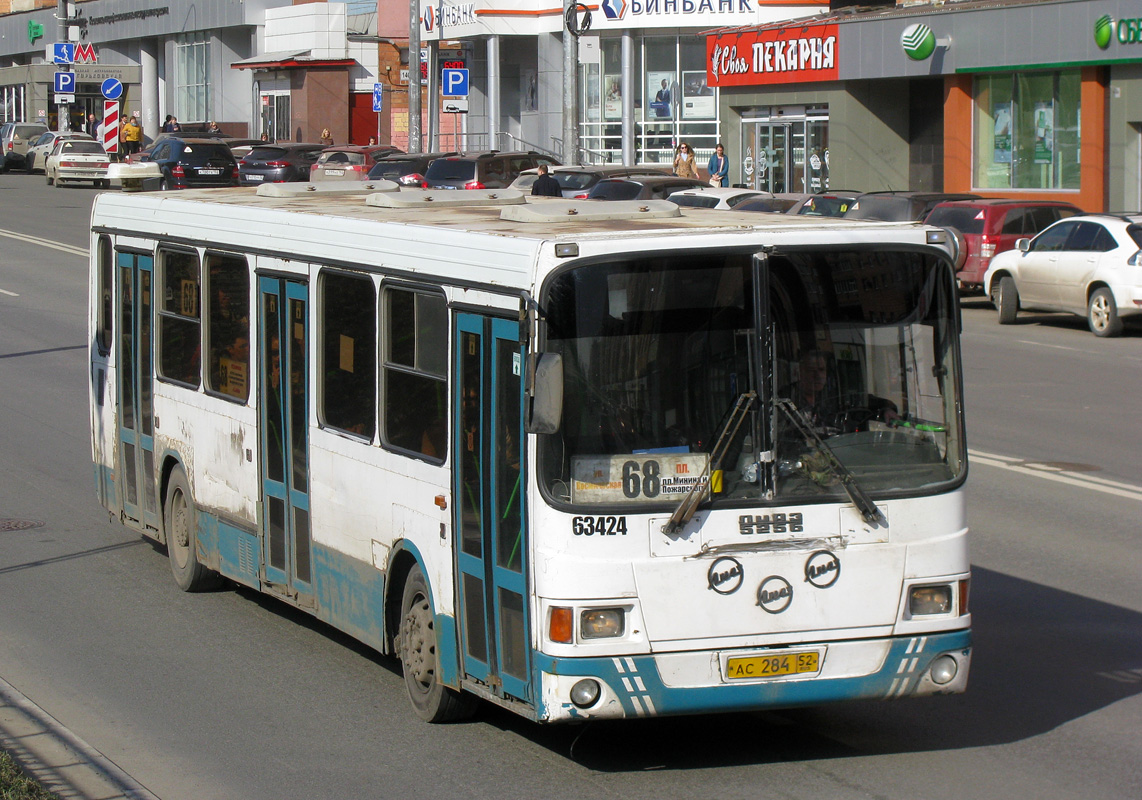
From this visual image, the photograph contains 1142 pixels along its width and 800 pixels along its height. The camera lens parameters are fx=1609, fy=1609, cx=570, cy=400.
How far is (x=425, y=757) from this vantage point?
652 centimetres

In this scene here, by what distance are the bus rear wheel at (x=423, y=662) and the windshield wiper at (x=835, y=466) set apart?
70.8 inches

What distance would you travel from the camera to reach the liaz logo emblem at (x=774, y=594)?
19.8ft

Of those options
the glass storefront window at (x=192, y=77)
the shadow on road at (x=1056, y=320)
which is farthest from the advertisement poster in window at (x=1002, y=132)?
the glass storefront window at (x=192, y=77)

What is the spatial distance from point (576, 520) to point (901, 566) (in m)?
1.31

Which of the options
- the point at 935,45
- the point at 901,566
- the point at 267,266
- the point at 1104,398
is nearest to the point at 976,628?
the point at 901,566

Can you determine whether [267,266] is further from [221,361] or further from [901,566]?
[901,566]

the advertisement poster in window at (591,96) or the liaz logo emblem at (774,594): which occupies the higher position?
the advertisement poster in window at (591,96)

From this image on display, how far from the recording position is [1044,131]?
34469 millimetres

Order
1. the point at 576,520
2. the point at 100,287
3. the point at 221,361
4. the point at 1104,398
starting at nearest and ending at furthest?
the point at 576,520
the point at 221,361
the point at 100,287
the point at 1104,398

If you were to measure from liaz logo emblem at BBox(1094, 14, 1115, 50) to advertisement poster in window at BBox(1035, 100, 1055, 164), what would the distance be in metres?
2.48

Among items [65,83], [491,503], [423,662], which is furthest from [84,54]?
[491,503]

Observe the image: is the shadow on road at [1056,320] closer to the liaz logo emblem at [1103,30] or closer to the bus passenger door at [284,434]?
the liaz logo emblem at [1103,30]

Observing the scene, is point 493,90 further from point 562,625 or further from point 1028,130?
point 562,625

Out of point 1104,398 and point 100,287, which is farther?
point 1104,398
